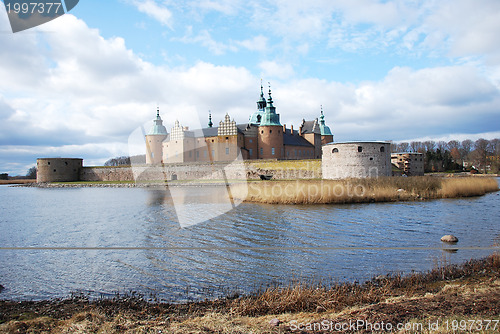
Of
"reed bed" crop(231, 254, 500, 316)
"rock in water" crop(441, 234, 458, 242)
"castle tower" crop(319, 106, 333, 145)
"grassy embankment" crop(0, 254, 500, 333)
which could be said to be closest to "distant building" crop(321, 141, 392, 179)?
"rock in water" crop(441, 234, 458, 242)

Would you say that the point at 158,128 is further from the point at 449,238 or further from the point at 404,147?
the point at 404,147

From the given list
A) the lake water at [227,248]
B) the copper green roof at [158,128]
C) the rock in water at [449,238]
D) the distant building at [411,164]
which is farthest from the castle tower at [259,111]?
the rock in water at [449,238]

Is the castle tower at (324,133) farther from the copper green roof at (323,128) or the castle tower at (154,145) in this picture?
the castle tower at (154,145)

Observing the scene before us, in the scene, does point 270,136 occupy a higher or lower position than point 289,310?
higher

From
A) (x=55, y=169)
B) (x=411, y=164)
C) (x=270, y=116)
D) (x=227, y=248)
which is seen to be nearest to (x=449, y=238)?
(x=227, y=248)

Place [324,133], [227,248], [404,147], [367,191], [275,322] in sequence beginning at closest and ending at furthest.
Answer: [275,322], [227,248], [367,191], [324,133], [404,147]

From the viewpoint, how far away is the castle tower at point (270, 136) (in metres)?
37.0

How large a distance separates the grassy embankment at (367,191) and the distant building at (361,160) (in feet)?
17.8

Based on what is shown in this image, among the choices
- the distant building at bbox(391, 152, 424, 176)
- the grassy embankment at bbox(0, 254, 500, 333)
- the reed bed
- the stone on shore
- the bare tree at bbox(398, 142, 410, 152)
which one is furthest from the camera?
the bare tree at bbox(398, 142, 410, 152)

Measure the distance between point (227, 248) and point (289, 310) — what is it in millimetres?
1422

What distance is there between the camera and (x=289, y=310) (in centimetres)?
438

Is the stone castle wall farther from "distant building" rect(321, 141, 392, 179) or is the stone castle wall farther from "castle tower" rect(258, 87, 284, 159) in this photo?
"castle tower" rect(258, 87, 284, 159)

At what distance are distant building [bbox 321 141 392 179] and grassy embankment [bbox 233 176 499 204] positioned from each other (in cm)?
543

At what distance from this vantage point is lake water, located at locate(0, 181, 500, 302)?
5.85 metres
